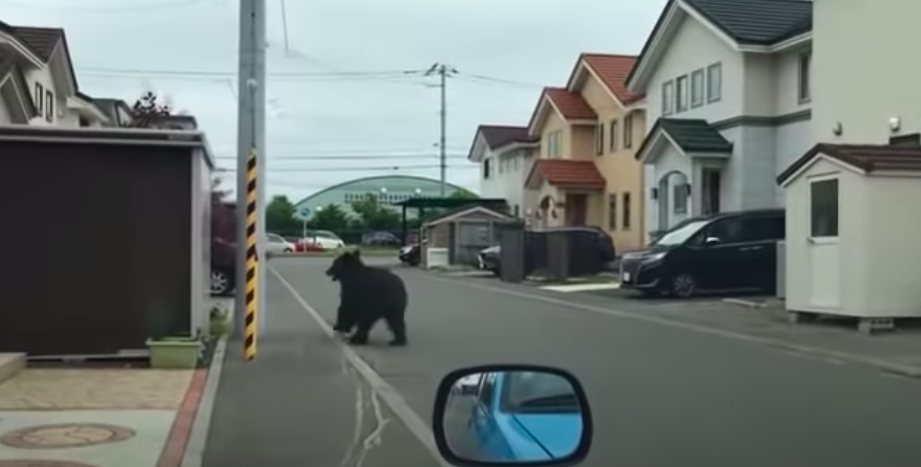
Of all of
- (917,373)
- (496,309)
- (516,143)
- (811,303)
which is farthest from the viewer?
(516,143)

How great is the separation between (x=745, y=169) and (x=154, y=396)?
80.0ft

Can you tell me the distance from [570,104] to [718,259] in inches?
932

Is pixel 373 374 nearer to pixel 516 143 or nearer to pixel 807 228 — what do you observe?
pixel 807 228

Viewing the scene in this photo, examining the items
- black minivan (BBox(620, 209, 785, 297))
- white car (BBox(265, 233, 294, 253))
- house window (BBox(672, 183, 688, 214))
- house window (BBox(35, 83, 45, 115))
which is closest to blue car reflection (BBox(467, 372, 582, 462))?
black minivan (BBox(620, 209, 785, 297))

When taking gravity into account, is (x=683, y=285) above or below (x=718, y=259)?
below

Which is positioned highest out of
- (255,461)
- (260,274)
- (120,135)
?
(120,135)

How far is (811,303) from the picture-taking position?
1941 cm

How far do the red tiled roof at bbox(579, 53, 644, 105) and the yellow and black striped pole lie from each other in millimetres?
28234

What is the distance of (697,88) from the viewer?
36.1 m

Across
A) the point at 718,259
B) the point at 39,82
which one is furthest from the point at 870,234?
the point at 39,82

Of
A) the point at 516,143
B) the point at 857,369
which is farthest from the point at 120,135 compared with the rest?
the point at 516,143

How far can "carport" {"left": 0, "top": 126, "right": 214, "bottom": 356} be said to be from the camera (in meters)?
14.1

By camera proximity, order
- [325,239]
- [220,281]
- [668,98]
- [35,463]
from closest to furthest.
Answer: [35,463], [220,281], [668,98], [325,239]

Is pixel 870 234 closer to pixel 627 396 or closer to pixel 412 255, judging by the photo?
pixel 627 396
